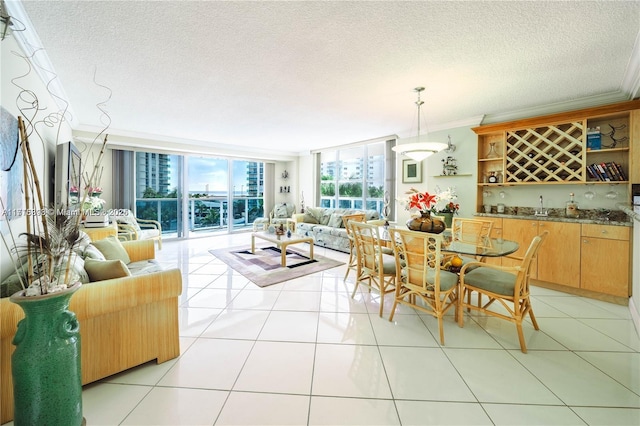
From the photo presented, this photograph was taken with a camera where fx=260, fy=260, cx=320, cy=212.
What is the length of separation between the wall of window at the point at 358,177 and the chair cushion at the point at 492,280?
3375 mm

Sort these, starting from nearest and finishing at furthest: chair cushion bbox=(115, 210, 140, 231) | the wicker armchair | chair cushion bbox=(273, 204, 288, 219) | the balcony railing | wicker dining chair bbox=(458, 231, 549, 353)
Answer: wicker dining chair bbox=(458, 231, 549, 353) < the wicker armchair < chair cushion bbox=(115, 210, 140, 231) < the balcony railing < chair cushion bbox=(273, 204, 288, 219)

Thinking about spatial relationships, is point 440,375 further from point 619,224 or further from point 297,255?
point 297,255

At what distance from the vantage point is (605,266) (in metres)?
3.05

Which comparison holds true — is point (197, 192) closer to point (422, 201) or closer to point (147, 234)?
point (147, 234)

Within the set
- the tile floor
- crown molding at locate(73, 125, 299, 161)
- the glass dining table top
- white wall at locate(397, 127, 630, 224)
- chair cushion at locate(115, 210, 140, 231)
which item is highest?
crown molding at locate(73, 125, 299, 161)

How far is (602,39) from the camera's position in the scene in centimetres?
214

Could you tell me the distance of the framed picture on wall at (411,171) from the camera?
16.9ft

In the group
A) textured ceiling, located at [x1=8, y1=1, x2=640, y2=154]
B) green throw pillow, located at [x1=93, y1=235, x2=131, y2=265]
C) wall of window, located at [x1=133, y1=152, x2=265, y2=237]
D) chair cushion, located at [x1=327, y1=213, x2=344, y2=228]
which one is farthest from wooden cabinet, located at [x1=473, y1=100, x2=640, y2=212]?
wall of window, located at [x1=133, y1=152, x2=265, y2=237]

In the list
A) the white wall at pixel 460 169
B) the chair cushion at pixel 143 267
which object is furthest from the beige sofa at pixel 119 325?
the white wall at pixel 460 169

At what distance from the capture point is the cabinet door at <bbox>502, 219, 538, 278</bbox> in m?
3.57

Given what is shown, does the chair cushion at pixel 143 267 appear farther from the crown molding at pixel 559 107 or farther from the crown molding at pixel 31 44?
the crown molding at pixel 559 107

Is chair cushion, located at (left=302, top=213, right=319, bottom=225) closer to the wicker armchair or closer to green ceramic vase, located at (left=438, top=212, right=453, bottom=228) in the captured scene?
green ceramic vase, located at (left=438, top=212, right=453, bottom=228)

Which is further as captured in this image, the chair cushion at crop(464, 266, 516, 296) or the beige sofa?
the chair cushion at crop(464, 266, 516, 296)

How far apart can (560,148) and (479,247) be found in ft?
7.53
